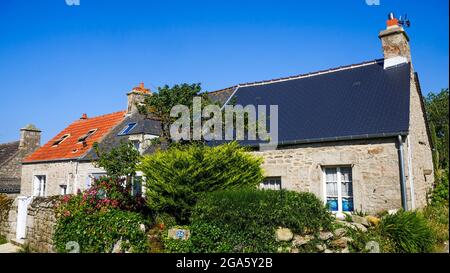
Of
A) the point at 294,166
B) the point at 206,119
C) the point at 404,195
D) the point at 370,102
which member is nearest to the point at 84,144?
the point at 206,119

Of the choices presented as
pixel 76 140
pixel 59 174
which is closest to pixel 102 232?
pixel 59 174

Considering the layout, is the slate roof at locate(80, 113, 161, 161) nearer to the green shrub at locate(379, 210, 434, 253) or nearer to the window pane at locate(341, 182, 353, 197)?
the window pane at locate(341, 182, 353, 197)

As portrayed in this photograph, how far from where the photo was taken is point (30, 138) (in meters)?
24.8

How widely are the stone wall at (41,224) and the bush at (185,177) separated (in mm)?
2640

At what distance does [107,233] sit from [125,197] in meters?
1.67

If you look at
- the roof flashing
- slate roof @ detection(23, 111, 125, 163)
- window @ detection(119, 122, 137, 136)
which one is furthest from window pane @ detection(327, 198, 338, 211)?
slate roof @ detection(23, 111, 125, 163)

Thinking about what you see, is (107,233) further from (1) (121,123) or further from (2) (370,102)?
(1) (121,123)

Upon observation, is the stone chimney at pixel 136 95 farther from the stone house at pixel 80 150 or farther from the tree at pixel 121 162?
the tree at pixel 121 162

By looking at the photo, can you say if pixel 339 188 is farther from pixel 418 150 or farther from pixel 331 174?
pixel 418 150

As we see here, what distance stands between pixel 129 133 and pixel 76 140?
574cm

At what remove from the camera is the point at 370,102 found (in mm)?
12703

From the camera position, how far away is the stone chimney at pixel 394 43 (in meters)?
13.4

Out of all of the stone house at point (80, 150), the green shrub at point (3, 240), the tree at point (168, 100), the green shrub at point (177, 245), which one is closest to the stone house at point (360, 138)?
the tree at point (168, 100)

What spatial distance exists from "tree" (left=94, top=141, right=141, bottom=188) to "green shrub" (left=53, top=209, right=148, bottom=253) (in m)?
1.83
